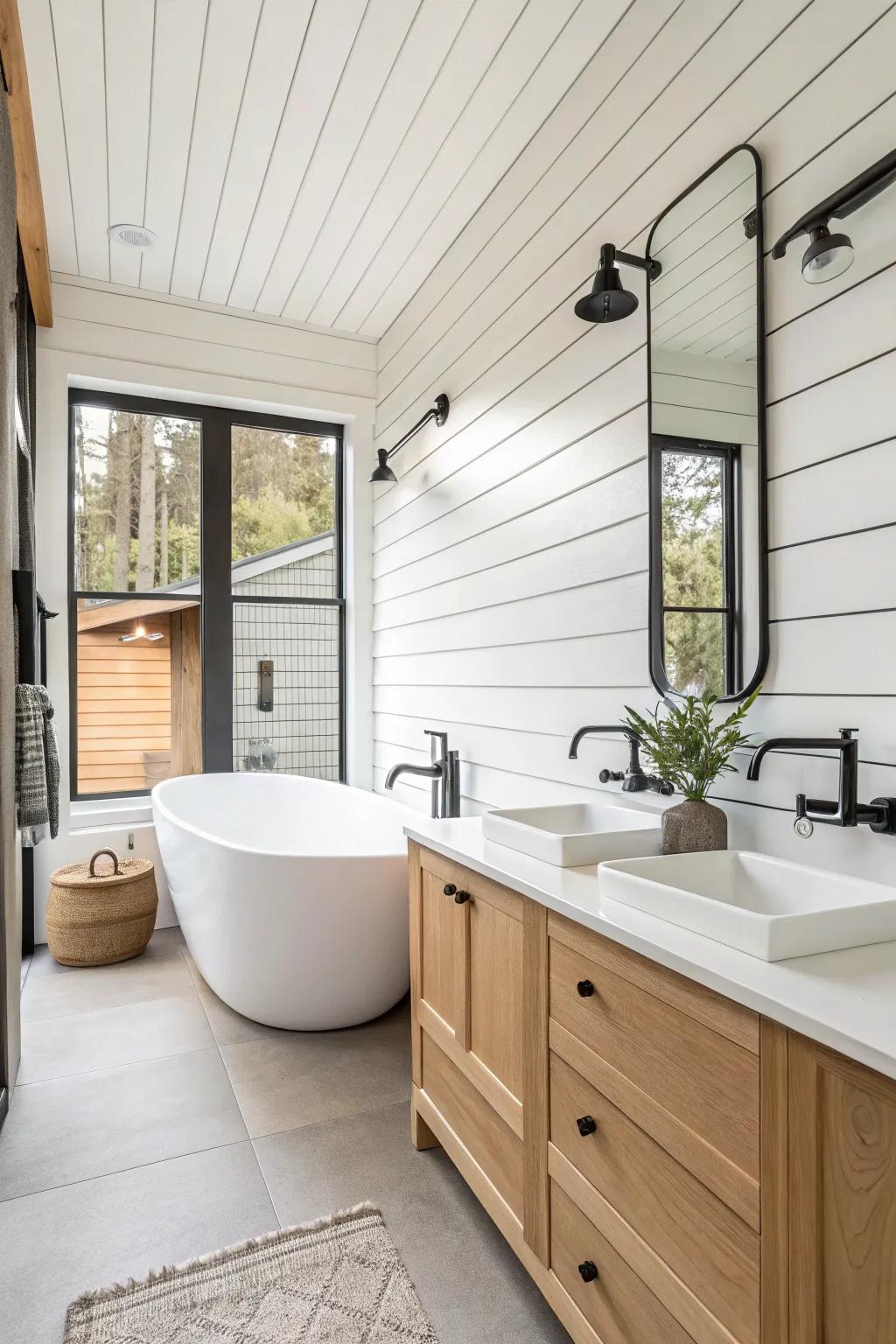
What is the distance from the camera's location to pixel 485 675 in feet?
9.36

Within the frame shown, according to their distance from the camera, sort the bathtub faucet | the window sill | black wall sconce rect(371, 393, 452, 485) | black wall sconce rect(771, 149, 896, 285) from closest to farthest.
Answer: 1. black wall sconce rect(771, 149, 896, 285)
2. the bathtub faucet
3. black wall sconce rect(371, 393, 452, 485)
4. the window sill

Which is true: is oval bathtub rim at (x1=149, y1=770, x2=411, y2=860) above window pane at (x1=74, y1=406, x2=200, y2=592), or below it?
below

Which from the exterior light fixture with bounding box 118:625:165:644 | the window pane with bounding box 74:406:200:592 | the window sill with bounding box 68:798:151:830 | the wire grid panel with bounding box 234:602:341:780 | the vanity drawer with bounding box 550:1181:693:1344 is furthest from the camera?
the wire grid panel with bounding box 234:602:341:780

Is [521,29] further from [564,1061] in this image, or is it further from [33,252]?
[564,1061]

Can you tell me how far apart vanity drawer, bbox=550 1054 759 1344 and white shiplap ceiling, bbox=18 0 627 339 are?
8.29 ft

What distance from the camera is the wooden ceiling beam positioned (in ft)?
6.63

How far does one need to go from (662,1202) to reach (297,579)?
3525 millimetres

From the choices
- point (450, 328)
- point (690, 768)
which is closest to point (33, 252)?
point (450, 328)

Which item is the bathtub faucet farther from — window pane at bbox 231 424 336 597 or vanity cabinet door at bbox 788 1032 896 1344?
vanity cabinet door at bbox 788 1032 896 1344

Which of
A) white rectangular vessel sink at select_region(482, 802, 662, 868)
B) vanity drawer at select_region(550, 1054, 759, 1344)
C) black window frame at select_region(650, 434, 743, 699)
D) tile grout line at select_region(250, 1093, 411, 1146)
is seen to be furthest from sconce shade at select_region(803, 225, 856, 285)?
tile grout line at select_region(250, 1093, 411, 1146)

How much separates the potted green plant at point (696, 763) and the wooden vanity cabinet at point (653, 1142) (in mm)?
337

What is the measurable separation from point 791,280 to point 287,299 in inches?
112

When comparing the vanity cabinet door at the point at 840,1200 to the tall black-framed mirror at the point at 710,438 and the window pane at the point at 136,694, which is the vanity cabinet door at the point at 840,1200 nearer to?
the tall black-framed mirror at the point at 710,438

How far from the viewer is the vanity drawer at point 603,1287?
112 cm
